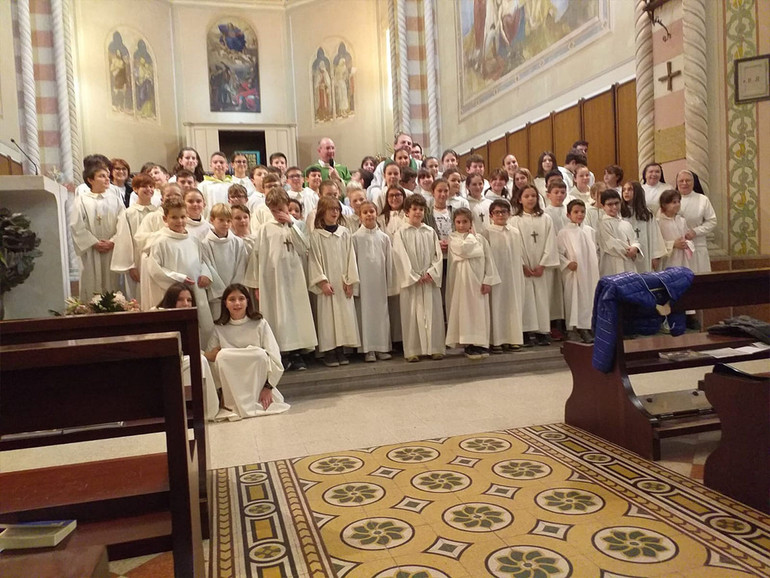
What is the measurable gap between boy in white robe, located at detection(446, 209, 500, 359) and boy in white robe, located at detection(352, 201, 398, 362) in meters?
0.60

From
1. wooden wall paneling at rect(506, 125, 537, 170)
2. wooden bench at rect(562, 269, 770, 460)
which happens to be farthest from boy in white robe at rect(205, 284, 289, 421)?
wooden wall paneling at rect(506, 125, 537, 170)

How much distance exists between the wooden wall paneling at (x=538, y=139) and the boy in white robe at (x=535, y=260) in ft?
14.5

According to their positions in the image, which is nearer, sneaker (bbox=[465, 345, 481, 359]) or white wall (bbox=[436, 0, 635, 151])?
sneaker (bbox=[465, 345, 481, 359])

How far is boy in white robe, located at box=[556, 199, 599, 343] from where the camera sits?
6285 mm

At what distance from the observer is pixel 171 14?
1606 cm

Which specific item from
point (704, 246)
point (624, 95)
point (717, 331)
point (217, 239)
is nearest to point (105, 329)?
point (217, 239)

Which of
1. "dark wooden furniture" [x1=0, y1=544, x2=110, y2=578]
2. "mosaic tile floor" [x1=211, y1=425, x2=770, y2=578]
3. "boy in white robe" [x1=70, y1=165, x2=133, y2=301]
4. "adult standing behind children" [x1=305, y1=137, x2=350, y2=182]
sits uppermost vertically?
"adult standing behind children" [x1=305, y1=137, x2=350, y2=182]

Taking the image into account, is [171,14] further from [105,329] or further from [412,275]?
[105,329]

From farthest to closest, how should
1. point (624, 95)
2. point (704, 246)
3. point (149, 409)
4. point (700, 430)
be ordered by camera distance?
point (624, 95) → point (704, 246) → point (700, 430) → point (149, 409)

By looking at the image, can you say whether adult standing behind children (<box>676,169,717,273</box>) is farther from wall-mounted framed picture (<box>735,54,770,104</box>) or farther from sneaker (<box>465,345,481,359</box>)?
sneaker (<box>465,345,481,359</box>)

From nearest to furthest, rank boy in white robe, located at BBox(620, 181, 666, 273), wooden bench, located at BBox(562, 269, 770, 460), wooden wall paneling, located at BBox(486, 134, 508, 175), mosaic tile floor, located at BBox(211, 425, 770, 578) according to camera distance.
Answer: mosaic tile floor, located at BBox(211, 425, 770, 578), wooden bench, located at BBox(562, 269, 770, 460), boy in white robe, located at BBox(620, 181, 666, 273), wooden wall paneling, located at BBox(486, 134, 508, 175)

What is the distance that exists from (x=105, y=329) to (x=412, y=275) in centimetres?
316

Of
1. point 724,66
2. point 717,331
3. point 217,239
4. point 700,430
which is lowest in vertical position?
point 700,430

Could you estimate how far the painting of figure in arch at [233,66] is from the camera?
54.3 feet
